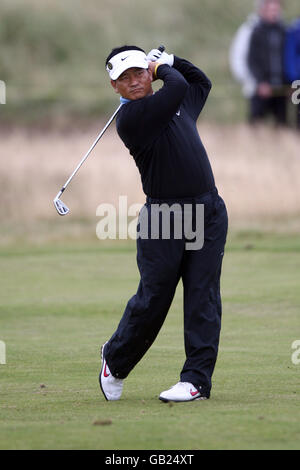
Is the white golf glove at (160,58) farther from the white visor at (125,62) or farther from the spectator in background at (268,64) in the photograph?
the spectator in background at (268,64)

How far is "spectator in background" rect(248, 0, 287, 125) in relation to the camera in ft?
64.6

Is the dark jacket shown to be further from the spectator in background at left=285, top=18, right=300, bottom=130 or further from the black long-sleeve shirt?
the black long-sleeve shirt

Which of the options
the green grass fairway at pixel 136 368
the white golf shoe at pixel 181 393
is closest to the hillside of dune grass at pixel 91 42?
the green grass fairway at pixel 136 368

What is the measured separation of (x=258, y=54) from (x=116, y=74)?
1411 centimetres

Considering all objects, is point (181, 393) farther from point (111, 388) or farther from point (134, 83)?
point (134, 83)

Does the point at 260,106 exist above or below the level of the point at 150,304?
above

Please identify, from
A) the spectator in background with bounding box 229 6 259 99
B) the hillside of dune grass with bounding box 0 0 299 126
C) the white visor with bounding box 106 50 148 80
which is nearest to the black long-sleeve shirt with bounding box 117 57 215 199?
the white visor with bounding box 106 50 148 80

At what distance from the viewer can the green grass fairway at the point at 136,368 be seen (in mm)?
5191

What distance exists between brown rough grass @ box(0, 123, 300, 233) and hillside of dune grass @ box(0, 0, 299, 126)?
7392 millimetres

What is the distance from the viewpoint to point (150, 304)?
6.30 metres

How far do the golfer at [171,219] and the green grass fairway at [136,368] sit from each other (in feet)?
0.96

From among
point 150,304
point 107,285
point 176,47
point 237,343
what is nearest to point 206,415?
point 150,304

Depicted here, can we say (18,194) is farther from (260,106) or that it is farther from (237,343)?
(237,343)

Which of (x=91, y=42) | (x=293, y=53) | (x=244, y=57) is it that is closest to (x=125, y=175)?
(x=244, y=57)
